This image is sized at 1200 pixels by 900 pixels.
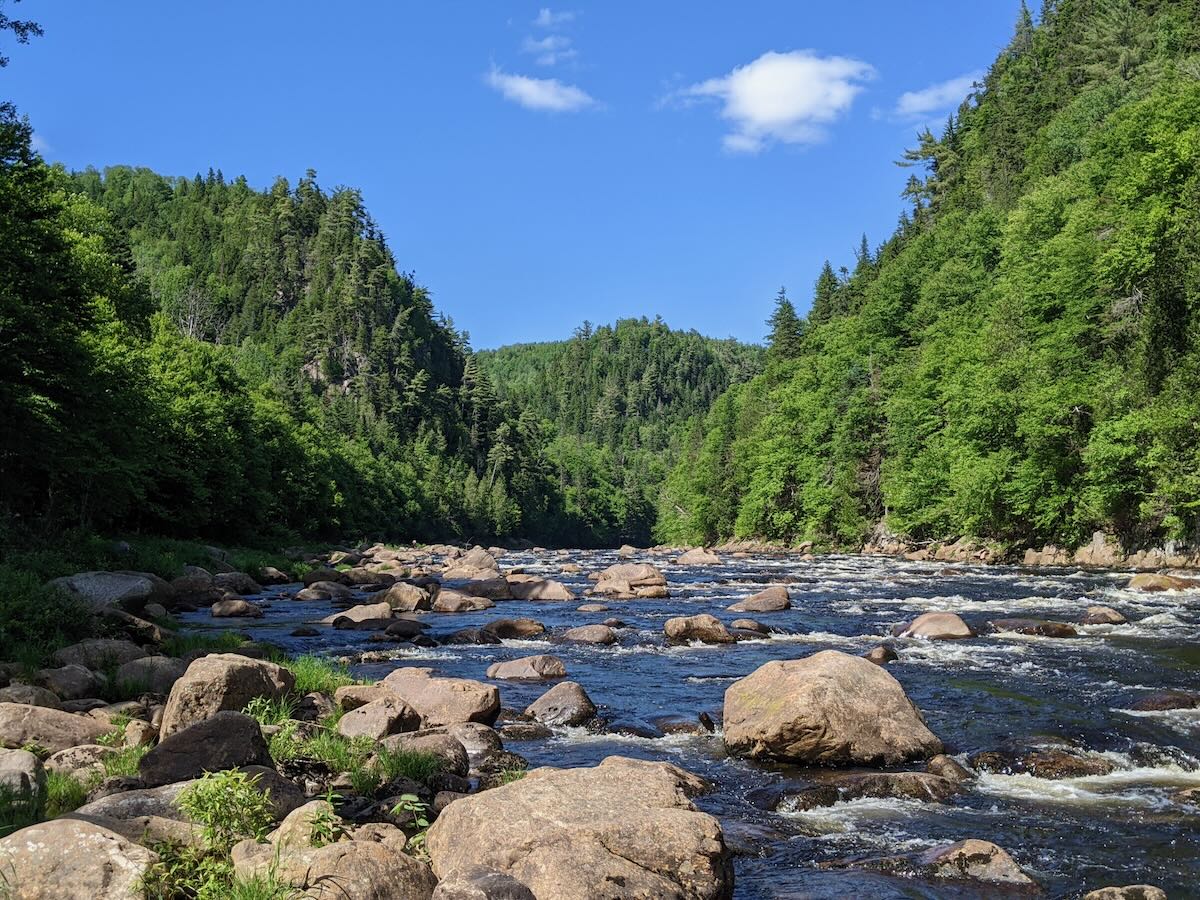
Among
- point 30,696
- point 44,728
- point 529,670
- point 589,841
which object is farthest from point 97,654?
point 589,841

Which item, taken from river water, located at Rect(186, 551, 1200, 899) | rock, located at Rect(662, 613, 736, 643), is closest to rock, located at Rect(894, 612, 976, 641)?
river water, located at Rect(186, 551, 1200, 899)

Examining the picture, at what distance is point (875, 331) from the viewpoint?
78000 mm

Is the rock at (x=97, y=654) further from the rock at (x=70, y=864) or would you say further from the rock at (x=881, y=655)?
the rock at (x=881, y=655)

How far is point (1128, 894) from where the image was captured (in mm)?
6773

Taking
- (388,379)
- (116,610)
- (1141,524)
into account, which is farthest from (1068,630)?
(388,379)

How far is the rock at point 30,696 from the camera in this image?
1021 cm

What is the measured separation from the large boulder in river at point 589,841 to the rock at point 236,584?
27450mm

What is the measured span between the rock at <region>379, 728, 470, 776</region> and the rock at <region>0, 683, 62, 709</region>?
172 inches

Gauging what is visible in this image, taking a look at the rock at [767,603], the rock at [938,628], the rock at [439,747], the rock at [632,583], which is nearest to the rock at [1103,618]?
the rock at [938,628]

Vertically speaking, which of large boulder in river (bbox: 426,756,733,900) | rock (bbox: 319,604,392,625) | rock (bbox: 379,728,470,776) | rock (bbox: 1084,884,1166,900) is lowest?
rock (bbox: 1084,884,1166,900)

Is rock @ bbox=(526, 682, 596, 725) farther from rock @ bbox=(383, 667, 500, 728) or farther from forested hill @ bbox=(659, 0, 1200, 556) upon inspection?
forested hill @ bbox=(659, 0, 1200, 556)

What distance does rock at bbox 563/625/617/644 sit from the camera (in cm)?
2142

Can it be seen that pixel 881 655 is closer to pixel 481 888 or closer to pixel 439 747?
pixel 439 747

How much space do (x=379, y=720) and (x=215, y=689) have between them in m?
2.16
